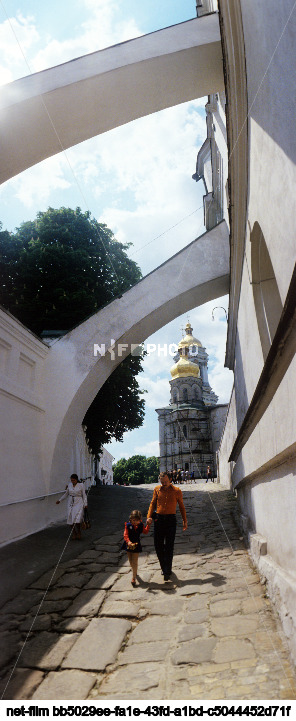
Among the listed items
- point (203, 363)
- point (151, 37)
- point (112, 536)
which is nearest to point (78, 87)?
point (151, 37)

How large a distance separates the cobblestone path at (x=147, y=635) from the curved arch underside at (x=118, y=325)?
15.0ft

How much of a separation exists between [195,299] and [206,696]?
383 inches

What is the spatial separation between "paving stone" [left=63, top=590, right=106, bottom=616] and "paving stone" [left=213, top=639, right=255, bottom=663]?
4.71 ft

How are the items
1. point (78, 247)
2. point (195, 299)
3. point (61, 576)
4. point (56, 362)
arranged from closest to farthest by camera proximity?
point (61, 576) < point (56, 362) < point (195, 299) < point (78, 247)

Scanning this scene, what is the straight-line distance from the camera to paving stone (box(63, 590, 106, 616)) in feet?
13.1

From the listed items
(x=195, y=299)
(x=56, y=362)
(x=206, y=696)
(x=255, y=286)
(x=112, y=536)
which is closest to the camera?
(x=206, y=696)

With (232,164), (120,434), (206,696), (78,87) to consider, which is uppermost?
(78,87)

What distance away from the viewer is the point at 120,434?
19.3m

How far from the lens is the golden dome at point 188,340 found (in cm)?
6259

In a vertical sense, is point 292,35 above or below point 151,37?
below

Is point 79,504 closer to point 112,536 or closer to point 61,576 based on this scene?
point 112,536

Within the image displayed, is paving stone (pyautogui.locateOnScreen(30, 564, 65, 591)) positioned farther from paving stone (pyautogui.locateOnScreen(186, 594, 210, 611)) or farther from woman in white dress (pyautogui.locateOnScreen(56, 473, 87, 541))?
woman in white dress (pyautogui.locateOnScreen(56, 473, 87, 541))

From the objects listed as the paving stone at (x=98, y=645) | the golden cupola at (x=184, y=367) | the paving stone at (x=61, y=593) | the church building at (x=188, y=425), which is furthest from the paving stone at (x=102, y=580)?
the golden cupola at (x=184, y=367)

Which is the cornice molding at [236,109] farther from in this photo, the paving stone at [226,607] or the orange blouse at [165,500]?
the paving stone at [226,607]
